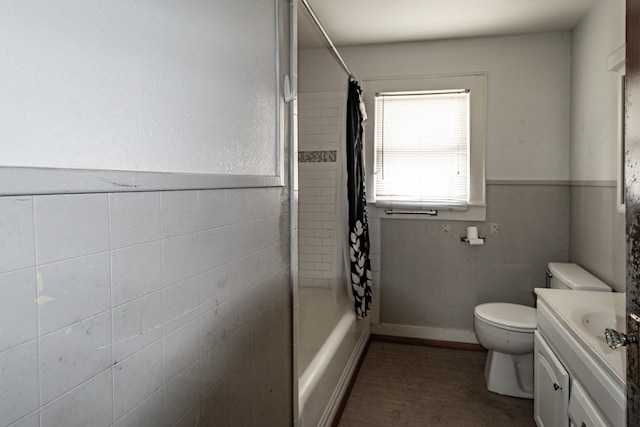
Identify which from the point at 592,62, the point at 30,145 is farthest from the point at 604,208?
the point at 30,145

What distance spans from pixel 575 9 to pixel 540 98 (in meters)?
0.61

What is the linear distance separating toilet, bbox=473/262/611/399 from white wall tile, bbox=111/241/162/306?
2272mm

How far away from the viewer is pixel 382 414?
8.14 feet

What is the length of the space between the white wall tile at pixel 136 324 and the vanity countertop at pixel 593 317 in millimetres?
1266

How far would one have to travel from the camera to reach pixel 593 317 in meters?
1.80

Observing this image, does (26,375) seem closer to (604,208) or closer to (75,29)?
(75,29)

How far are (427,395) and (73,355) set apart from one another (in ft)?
7.80

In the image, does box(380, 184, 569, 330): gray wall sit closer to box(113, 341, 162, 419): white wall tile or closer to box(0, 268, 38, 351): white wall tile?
box(113, 341, 162, 419): white wall tile

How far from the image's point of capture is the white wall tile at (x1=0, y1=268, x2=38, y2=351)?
2.07 ft

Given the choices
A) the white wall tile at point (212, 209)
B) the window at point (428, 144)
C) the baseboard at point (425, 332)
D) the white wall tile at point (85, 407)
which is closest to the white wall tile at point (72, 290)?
the white wall tile at point (85, 407)

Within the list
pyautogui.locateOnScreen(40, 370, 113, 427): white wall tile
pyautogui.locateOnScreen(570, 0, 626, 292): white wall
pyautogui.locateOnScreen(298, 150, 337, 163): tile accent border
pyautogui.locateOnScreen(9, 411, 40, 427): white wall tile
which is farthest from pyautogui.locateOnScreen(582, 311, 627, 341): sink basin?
pyautogui.locateOnScreen(298, 150, 337, 163): tile accent border

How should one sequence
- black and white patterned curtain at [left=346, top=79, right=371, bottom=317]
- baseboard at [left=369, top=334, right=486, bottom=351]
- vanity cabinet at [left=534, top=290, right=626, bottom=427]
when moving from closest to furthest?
vanity cabinet at [left=534, top=290, right=626, bottom=427] → black and white patterned curtain at [left=346, top=79, right=371, bottom=317] → baseboard at [left=369, top=334, right=486, bottom=351]

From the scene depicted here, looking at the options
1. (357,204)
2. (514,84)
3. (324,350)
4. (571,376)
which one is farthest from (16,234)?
(514,84)

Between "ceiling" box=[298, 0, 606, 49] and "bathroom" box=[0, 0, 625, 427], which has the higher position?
"ceiling" box=[298, 0, 606, 49]
